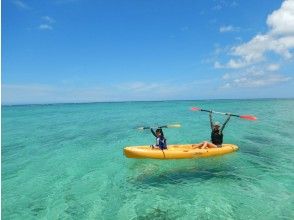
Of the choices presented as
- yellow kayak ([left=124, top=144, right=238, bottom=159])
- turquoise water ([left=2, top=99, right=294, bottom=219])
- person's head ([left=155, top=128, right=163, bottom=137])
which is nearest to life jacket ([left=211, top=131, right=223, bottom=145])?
turquoise water ([left=2, top=99, right=294, bottom=219])

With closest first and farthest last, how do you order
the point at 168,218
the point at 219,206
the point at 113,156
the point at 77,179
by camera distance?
the point at 168,218 → the point at 219,206 → the point at 77,179 → the point at 113,156

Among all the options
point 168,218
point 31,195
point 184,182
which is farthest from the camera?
point 184,182

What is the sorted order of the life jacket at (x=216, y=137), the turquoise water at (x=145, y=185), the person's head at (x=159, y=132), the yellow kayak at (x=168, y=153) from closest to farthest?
the turquoise water at (x=145, y=185)
the yellow kayak at (x=168, y=153)
the person's head at (x=159, y=132)
the life jacket at (x=216, y=137)

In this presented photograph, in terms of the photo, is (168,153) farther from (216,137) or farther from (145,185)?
(216,137)

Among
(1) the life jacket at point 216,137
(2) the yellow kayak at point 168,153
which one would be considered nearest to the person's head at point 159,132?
(2) the yellow kayak at point 168,153

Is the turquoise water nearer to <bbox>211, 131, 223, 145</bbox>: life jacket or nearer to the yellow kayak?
the yellow kayak

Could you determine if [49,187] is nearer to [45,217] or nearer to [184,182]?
[45,217]

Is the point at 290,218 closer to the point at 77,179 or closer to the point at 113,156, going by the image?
the point at 77,179

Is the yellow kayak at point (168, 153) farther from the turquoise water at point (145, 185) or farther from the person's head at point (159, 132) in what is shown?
the person's head at point (159, 132)

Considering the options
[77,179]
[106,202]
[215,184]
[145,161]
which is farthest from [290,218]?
[77,179]

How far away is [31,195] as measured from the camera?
10891 mm

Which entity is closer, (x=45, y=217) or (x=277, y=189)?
(x=45, y=217)

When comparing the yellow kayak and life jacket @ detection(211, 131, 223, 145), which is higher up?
life jacket @ detection(211, 131, 223, 145)

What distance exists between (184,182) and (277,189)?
3.46m
